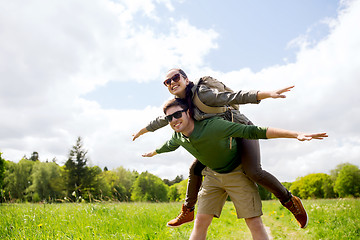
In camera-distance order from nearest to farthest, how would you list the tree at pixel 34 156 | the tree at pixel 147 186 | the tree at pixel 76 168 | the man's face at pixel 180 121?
1. the man's face at pixel 180 121
2. the tree at pixel 76 168
3. the tree at pixel 147 186
4. the tree at pixel 34 156

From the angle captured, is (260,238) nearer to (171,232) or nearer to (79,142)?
(171,232)

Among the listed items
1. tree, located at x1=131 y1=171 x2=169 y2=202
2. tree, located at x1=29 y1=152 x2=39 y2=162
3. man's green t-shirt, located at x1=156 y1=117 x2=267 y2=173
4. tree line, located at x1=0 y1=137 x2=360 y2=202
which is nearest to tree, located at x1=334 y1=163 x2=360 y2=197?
tree line, located at x1=0 y1=137 x2=360 y2=202

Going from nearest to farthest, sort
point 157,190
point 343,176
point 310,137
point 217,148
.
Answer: point 310,137 → point 217,148 → point 343,176 → point 157,190

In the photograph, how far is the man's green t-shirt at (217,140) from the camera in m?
2.88

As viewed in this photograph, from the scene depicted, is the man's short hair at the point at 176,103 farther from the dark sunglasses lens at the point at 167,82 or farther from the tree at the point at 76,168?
the tree at the point at 76,168

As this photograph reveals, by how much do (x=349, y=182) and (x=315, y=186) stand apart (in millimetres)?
17042

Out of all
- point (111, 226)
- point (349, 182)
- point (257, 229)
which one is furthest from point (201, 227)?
point (349, 182)

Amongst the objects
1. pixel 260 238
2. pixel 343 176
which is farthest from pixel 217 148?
pixel 343 176

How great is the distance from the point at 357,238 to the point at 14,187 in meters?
52.7

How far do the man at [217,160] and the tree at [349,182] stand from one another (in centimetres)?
5706

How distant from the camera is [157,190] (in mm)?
63000

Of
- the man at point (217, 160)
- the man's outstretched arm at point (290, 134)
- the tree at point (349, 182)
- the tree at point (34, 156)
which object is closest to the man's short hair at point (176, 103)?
the man at point (217, 160)

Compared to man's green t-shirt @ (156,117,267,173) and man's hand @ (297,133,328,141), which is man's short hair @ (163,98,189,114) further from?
man's hand @ (297,133,328,141)

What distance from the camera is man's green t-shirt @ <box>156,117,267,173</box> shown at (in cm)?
288
